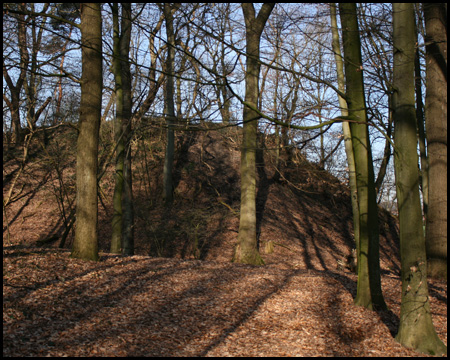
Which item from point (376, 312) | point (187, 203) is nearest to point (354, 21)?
point (376, 312)

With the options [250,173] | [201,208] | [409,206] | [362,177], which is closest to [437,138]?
[362,177]

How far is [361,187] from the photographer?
6.20 metres

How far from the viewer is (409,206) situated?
5105mm

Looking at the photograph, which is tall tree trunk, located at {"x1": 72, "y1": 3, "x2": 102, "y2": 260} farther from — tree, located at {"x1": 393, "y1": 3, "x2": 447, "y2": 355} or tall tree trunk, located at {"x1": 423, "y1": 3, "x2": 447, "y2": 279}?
tall tree trunk, located at {"x1": 423, "y1": 3, "x2": 447, "y2": 279}

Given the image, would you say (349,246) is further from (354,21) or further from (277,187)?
(354,21)

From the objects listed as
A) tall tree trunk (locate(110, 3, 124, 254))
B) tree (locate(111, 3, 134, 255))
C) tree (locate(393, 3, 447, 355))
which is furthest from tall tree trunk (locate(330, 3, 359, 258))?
tall tree trunk (locate(110, 3, 124, 254))

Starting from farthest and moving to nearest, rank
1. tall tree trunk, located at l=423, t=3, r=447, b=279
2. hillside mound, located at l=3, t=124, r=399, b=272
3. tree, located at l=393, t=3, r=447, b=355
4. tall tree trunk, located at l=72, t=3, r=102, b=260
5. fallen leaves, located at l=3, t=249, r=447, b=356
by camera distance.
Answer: hillside mound, located at l=3, t=124, r=399, b=272 < tall tree trunk, located at l=423, t=3, r=447, b=279 < tall tree trunk, located at l=72, t=3, r=102, b=260 < tree, located at l=393, t=3, r=447, b=355 < fallen leaves, located at l=3, t=249, r=447, b=356

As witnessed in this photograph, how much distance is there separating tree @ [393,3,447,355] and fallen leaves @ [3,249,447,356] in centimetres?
34

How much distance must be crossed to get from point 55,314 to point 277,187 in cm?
1452

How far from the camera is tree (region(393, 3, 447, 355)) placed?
16.6ft

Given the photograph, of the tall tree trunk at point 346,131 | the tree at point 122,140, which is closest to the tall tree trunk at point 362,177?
the tall tree trunk at point 346,131

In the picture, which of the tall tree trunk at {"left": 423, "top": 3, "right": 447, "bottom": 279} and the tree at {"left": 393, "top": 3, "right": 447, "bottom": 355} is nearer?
the tree at {"left": 393, "top": 3, "right": 447, "bottom": 355}

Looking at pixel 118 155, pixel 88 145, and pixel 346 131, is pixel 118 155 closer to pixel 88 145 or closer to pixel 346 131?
pixel 88 145

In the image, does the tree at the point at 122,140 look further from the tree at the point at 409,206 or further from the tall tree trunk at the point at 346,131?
the tree at the point at 409,206
